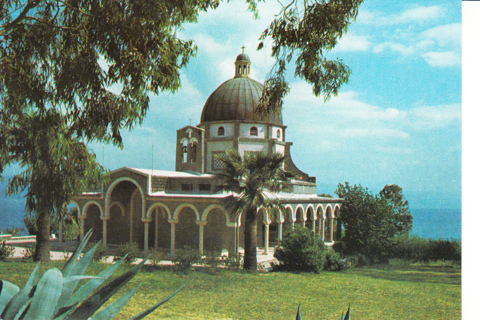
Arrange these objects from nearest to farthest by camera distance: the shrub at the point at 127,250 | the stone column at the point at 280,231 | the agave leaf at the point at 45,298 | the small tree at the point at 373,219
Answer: the agave leaf at the point at 45,298 < the small tree at the point at 373,219 < the shrub at the point at 127,250 < the stone column at the point at 280,231

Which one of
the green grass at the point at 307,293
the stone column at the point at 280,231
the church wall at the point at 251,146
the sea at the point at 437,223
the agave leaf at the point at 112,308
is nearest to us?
the agave leaf at the point at 112,308

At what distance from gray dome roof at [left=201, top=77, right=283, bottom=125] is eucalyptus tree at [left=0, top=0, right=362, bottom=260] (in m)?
0.15

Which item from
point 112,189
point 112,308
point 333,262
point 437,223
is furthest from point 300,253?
point 112,308

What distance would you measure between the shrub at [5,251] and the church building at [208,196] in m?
1.00

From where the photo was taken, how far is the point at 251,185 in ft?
20.1

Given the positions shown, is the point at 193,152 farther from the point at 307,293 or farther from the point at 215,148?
the point at 307,293

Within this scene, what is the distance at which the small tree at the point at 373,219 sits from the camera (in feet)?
15.4

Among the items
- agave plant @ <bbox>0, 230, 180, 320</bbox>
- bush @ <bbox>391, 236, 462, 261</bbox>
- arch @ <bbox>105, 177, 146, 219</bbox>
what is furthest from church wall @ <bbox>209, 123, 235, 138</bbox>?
agave plant @ <bbox>0, 230, 180, 320</bbox>

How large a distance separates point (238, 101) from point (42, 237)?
129 inches

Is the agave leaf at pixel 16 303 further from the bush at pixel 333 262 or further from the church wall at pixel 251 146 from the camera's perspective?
the bush at pixel 333 262

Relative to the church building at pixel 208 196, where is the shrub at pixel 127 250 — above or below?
below

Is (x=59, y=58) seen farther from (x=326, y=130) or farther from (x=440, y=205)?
(x=440, y=205)

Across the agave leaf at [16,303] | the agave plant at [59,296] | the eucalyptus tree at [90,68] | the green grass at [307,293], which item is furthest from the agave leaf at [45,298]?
the eucalyptus tree at [90,68]

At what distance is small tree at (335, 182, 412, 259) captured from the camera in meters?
4.69
